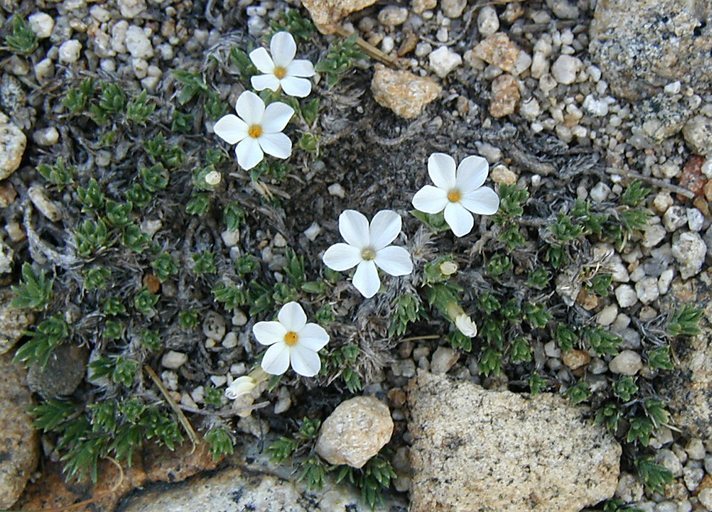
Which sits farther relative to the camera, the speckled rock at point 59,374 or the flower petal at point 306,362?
the speckled rock at point 59,374

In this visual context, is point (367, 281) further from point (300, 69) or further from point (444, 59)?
point (444, 59)

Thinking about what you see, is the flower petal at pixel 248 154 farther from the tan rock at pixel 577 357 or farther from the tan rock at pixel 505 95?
the tan rock at pixel 577 357

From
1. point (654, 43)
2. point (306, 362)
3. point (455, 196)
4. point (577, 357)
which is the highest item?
point (654, 43)

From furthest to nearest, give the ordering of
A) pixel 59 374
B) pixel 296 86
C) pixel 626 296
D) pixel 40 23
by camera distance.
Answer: pixel 40 23 → pixel 59 374 → pixel 626 296 → pixel 296 86

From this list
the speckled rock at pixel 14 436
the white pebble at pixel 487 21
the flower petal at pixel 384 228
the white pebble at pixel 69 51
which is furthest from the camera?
the white pebble at pixel 69 51

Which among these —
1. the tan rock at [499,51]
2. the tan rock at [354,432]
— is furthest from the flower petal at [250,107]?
the tan rock at [354,432]

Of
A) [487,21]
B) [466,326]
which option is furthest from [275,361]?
[487,21]

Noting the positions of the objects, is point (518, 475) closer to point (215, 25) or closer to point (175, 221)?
point (175, 221)
